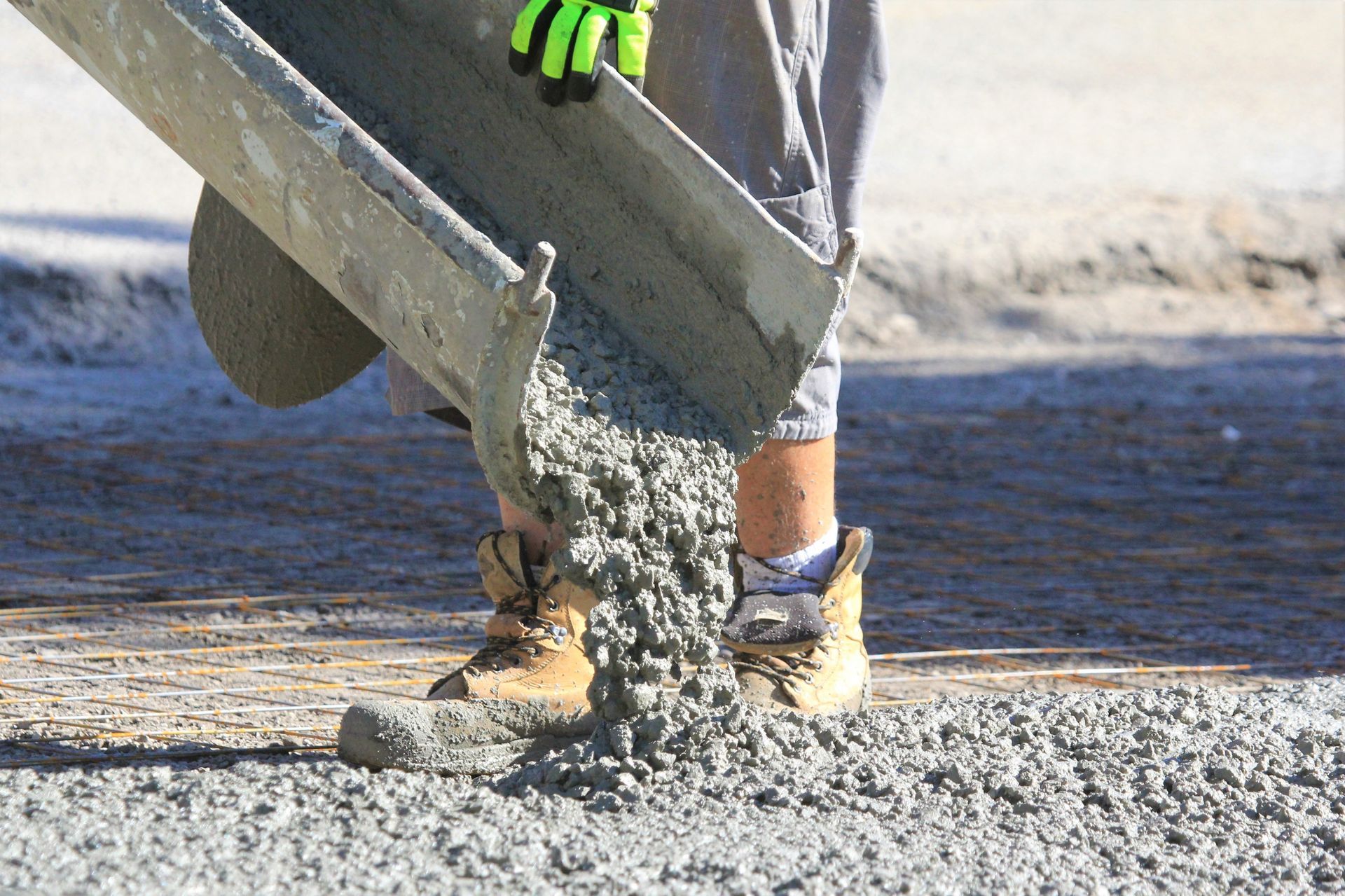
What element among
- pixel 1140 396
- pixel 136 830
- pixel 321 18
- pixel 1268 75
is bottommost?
pixel 136 830

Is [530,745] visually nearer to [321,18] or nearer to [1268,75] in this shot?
[321,18]

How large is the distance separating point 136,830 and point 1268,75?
478 inches

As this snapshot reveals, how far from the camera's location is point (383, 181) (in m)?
1.72

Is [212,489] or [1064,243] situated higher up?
[1064,243]

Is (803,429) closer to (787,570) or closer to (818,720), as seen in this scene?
(787,570)

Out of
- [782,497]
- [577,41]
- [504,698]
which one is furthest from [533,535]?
[577,41]

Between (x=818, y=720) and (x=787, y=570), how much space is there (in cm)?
25

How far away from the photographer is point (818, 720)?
200 cm

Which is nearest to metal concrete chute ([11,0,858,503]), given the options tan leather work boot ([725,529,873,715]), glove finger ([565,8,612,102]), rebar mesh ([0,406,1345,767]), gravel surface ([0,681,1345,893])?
glove finger ([565,8,612,102])

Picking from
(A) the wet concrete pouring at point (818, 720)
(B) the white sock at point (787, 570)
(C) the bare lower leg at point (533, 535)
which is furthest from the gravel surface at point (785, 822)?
(C) the bare lower leg at point (533, 535)

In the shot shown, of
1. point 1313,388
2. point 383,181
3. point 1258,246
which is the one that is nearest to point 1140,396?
point 1313,388

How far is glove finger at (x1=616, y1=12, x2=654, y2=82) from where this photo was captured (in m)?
1.92

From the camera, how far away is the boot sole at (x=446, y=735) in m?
1.83

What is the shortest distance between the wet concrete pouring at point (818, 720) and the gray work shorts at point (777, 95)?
543mm
